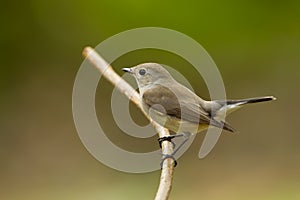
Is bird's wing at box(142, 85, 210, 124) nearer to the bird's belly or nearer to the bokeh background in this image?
the bird's belly

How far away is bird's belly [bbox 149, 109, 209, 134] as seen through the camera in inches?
85.3

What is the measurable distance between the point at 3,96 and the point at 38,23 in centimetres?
61

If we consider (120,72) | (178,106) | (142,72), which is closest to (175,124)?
(178,106)

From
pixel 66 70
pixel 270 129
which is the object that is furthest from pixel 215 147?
pixel 66 70

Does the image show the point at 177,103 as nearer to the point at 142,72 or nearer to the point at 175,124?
the point at 175,124

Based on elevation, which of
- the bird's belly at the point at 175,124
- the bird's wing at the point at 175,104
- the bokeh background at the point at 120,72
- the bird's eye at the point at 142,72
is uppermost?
the bokeh background at the point at 120,72

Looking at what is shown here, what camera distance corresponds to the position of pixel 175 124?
7.18 ft

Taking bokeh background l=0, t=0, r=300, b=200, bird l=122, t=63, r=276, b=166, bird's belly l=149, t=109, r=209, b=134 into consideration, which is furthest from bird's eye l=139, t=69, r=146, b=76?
bokeh background l=0, t=0, r=300, b=200

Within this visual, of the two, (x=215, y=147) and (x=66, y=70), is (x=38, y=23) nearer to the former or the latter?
(x=66, y=70)

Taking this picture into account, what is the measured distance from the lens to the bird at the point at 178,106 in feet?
7.12

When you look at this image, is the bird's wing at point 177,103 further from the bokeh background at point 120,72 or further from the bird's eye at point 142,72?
the bokeh background at point 120,72

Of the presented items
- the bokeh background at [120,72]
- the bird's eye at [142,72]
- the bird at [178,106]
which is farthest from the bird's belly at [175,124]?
the bokeh background at [120,72]

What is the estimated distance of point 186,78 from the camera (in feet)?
13.4

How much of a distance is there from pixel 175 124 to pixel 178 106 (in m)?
0.08
